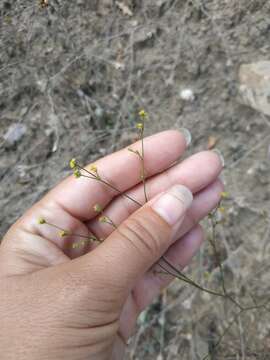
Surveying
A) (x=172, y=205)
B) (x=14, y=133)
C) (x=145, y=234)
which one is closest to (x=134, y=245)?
(x=145, y=234)

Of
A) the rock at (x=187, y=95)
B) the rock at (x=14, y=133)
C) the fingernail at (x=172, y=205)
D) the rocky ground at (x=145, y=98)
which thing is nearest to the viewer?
the fingernail at (x=172, y=205)

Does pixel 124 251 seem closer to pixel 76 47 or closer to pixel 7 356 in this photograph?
pixel 7 356

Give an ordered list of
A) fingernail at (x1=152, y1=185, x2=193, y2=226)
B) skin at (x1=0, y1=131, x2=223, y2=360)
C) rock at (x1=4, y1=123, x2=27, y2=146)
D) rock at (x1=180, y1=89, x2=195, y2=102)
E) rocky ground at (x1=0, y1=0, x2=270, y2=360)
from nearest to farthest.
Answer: skin at (x1=0, y1=131, x2=223, y2=360) < fingernail at (x1=152, y1=185, x2=193, y2=226) < rocky ground at (x1=0, y1=0, x2=270, y2=360) < rock at (x1=180, y1=89, x2=195, y2=102) < rock at (x1=4, y1=123, x2=27, y2=146)

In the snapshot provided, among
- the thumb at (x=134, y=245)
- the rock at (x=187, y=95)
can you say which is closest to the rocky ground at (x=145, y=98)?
the rock at (x=187, y=95)

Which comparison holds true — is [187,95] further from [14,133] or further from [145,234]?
[145,234]

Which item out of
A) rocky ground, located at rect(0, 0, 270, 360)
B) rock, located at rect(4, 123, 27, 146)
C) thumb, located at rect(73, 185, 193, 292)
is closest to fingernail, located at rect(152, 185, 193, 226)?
thumb, located at rect(73, 185, 193, 292)

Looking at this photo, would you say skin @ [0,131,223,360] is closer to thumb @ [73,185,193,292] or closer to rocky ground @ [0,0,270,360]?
thumb @ [73,185,193,292]

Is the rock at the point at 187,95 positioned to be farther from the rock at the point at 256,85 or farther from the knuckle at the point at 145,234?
the knuckle at the point at 145,234
